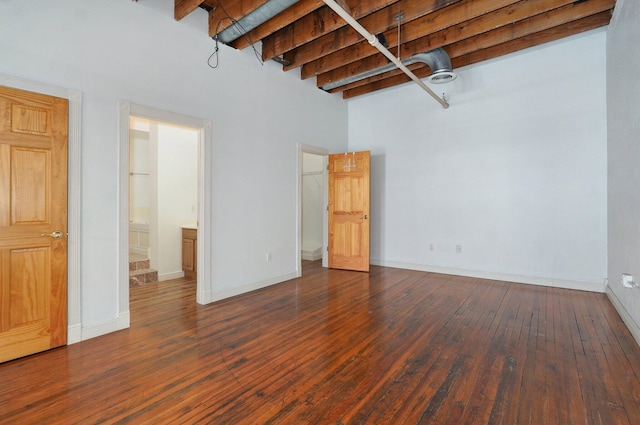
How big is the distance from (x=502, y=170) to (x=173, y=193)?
5370 mm

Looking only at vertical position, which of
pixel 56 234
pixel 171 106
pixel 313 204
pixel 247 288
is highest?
pixel 171 106

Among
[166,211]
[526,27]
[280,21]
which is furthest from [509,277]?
[166,211]

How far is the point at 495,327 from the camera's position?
3176mm

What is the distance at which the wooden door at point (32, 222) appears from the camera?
2453 millimetres

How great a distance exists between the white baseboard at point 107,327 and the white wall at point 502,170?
4.42m

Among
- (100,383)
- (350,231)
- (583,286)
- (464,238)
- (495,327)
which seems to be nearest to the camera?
(100,383)

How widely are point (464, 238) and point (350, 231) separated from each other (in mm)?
1955

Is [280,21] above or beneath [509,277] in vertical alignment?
above

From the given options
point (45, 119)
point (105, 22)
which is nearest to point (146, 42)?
point (105, 22)

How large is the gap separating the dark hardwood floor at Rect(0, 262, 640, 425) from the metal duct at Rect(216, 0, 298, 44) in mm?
3327

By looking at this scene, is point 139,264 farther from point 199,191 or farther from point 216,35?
point 216,35

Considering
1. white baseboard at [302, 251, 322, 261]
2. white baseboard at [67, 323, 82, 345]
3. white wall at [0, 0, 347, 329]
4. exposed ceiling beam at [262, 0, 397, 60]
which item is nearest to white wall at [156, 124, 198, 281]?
white wall at [0, 0, 347, 329]

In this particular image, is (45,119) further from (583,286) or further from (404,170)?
(583,286)

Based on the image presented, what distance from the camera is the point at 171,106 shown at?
11.6 ft
